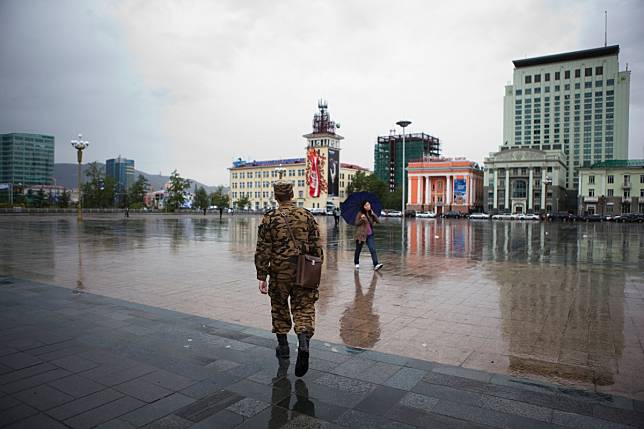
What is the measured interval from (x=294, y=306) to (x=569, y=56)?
130312mm

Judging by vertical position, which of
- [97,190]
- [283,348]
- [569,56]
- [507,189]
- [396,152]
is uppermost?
[569,56]

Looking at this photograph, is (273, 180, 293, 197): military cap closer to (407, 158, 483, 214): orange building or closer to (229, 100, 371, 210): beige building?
(229, 100, 371, 210): beige building

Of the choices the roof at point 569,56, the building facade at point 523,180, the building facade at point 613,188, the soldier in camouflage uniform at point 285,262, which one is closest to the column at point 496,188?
the building facade at point 523,180

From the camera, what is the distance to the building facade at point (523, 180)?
89.5 m

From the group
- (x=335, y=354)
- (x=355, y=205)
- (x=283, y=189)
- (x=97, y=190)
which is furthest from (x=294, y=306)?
(x=97, y=190)

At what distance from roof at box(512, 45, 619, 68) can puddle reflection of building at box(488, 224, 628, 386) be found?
120841mm

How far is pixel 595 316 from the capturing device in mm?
6129

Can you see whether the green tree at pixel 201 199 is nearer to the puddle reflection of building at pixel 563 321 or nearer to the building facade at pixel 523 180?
the building facade at pixel 523 180

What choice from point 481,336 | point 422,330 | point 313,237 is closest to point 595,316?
point 481,336

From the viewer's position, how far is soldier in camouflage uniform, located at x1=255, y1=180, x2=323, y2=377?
4094mm

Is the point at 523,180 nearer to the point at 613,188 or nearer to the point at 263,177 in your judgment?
the point at 613,188

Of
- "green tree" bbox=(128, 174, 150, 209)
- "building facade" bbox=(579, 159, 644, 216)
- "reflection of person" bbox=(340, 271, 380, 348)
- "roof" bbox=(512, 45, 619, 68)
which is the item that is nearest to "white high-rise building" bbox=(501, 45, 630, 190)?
"roof" bbox=(512, 45, 619, 68)

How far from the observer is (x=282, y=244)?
13.5ft

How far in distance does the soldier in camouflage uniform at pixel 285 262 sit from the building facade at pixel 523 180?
9308cm
